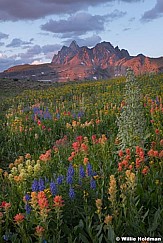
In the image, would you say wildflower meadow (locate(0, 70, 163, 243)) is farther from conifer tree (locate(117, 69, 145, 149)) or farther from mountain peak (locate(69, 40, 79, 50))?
mountain peak (locate(69, 40, 79, 50))

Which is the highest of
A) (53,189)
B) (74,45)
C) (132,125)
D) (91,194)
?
(74,45)

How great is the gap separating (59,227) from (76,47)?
166 metres

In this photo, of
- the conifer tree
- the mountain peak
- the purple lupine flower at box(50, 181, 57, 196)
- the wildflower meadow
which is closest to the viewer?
the wildflower meadow

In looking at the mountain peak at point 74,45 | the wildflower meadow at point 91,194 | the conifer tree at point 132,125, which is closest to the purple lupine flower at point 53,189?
the wildflower meadow at point 91,194

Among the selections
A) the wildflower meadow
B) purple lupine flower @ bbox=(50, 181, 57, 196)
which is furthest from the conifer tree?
purple lupine flower @ bbox=(50, 181, 57, 196)

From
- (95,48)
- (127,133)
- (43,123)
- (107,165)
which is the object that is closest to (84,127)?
(43,123)

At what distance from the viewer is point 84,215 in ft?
12.1

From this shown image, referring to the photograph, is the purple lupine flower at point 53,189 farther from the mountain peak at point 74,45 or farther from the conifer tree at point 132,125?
the mountain peak at point 74,45

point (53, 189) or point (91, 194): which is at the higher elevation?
point (53, 189)

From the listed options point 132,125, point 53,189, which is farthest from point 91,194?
point 132,125

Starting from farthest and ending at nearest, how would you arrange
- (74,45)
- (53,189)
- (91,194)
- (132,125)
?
(74,45)
(132,125)
(91,194)
(53,189)

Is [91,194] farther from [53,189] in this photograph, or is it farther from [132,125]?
[132,125]

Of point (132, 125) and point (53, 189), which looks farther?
point (132, 125)

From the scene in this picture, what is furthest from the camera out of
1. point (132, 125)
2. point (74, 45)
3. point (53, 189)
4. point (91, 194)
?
point (74, 45)
